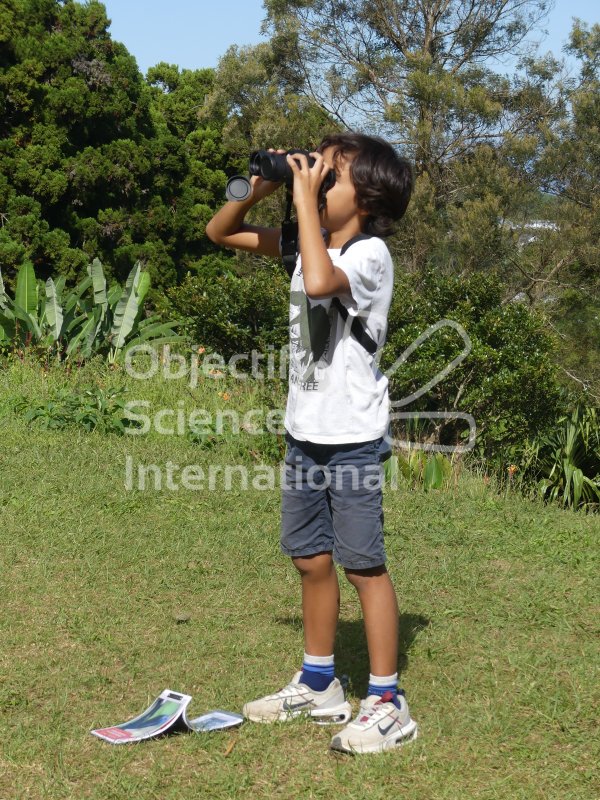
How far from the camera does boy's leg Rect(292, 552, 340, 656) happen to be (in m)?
2.97

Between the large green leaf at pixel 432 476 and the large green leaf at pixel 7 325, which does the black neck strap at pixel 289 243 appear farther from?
the large green leaf at pixel 7 325

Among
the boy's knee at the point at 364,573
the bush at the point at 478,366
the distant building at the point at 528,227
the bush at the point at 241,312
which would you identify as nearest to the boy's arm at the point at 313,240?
the boy's knee at the point at 364,573

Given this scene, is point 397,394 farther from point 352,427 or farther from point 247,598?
point 352,427

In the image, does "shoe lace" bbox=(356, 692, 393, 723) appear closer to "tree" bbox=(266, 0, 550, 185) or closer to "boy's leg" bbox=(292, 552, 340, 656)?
"boy's leg" bbox=(292, 552, 340, 656)

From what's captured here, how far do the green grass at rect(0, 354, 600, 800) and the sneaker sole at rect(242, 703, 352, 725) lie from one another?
0.11 ft

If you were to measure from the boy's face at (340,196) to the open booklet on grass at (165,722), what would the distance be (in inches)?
60.9

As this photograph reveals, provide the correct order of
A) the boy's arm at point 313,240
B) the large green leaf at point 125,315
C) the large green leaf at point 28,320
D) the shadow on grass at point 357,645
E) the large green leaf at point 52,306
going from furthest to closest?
1. the large green leaf at point 125,315
2. the large green leaf at point 52,306
3. the large green leaf at point 28,320
4. the shadow on grass at point 357,645
5. the boy's arm at point 313,240

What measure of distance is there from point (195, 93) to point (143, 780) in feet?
46.6

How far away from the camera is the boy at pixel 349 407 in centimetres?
278

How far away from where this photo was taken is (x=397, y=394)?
6.74m

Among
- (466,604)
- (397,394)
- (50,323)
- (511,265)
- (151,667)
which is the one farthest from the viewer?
(511,265)

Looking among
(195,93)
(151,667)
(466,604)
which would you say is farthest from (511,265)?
(151,667)

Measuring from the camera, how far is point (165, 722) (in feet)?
9.30

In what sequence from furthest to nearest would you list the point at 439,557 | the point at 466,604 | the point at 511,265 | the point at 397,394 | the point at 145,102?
the point at 145,102 < the point at 511,265 < the point at 397,394 < the point at 439,557 < the point at 466,604
